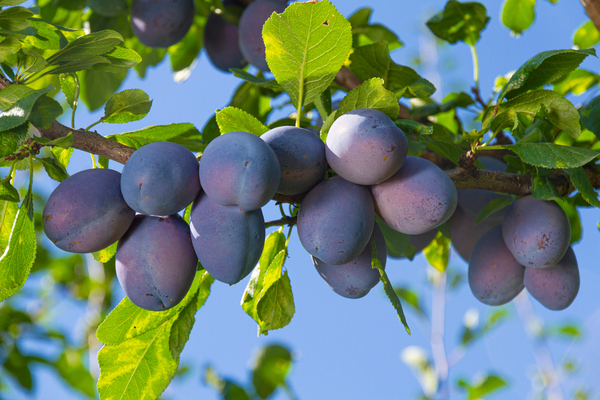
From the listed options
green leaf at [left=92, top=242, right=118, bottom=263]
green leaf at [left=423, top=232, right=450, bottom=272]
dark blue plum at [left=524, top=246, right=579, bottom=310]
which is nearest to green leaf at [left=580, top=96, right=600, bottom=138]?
dark blue plum at [left=524, top=246, right=579, bottom=310]

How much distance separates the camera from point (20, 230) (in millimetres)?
667

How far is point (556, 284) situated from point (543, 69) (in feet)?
1.28

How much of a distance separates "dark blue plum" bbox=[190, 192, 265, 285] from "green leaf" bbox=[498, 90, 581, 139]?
1.44ft

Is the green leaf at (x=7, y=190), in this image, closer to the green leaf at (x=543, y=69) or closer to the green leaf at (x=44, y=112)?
the green leaf at (x=44, y=112)

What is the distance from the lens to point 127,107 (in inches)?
28.5

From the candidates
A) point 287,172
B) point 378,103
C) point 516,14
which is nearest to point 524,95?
point 378,103

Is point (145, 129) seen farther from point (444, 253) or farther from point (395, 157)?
point (444, 253)

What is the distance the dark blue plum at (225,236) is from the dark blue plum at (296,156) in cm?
6

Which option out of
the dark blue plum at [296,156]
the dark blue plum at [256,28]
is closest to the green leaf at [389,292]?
the dark blue plum at [296,156]

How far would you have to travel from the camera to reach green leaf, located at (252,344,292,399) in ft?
4.78

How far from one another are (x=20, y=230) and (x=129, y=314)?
21 cm

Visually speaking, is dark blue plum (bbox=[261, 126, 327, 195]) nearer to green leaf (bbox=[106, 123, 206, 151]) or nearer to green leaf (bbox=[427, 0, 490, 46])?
green leaf (bbox=[106, 123, 206, 151])

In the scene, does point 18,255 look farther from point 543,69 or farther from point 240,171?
point 543,69

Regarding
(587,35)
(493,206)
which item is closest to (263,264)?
(493,206)
